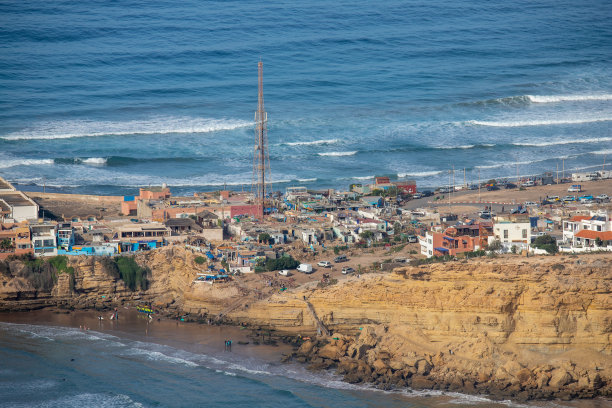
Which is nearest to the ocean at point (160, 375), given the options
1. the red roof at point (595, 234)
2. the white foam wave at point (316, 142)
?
the red roof at point (595, 234)

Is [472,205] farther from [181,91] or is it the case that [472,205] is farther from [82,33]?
[82,33]

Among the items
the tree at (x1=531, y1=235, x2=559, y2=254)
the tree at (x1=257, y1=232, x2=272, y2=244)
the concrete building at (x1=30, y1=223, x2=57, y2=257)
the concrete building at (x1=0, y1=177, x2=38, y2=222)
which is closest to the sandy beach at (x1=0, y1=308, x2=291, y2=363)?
the concrete building at (x1=30, y1=223, x2=57, y2=257)

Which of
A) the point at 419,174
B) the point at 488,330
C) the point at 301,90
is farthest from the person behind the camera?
the point at 301,90

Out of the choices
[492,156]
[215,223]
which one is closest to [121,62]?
[492,156]

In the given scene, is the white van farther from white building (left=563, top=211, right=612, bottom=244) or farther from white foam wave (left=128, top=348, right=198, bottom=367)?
white building (left=563, top=211, right=612, bottom=244)

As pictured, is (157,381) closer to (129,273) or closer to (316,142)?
(129,273)

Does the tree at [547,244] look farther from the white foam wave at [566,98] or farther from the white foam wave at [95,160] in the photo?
the white foam wave at [566,98]

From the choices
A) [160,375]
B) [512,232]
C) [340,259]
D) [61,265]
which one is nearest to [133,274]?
[61,265]
